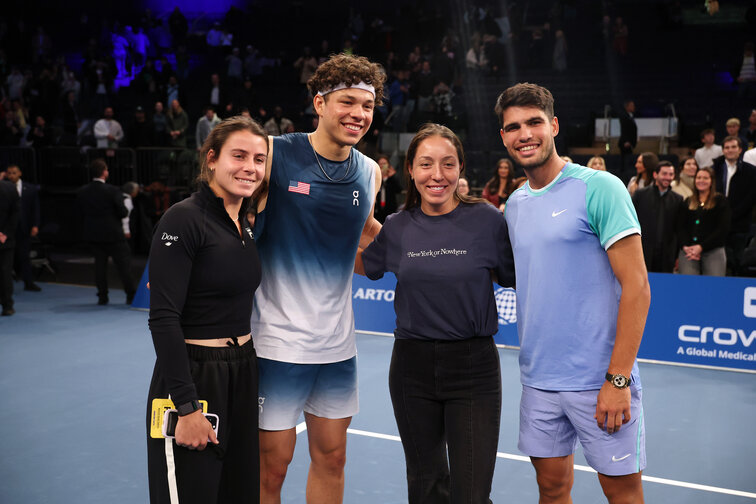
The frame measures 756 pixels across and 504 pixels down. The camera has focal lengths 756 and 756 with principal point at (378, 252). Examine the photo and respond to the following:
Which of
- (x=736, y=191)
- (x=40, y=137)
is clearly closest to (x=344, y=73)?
(x=736, y=191)

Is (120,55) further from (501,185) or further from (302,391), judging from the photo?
(302,391)

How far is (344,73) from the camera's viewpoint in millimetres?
3432

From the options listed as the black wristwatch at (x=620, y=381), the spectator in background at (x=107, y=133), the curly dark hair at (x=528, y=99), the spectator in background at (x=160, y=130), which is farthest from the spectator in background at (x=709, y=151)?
the spectator in background at (x=107, y=133)

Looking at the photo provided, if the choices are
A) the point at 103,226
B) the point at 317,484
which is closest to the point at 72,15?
the point at 103,226

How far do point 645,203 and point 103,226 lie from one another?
7.59 meters

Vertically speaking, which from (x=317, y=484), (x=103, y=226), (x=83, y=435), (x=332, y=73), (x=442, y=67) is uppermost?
(x=442, y=67)

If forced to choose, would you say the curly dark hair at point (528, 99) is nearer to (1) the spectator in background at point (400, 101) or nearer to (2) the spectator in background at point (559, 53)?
(1) the spectator in background at point (400, 101)

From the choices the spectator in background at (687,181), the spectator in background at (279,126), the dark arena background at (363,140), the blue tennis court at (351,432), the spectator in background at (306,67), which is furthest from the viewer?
the spectator in background at (306,67)

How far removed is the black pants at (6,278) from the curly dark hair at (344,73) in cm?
875

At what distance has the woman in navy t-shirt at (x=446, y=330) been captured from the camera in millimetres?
A: 3209

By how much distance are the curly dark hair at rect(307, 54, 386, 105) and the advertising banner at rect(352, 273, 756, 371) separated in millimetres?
5572

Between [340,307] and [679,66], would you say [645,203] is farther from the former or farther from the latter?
[679,66]

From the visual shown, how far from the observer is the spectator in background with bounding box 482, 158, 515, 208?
10711 millimetres

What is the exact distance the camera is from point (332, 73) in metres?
3.45
